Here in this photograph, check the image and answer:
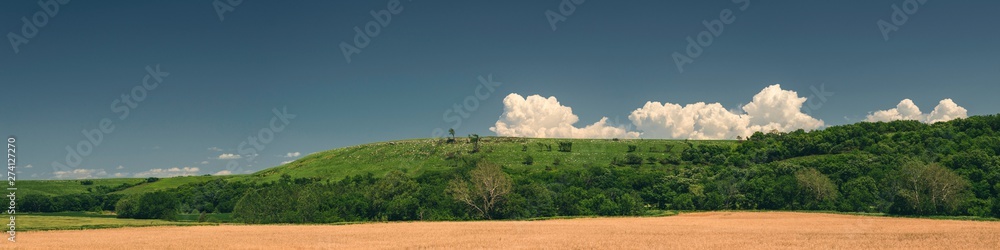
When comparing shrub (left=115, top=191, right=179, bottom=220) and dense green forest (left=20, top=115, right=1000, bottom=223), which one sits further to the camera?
shrub (left=115, top=191, right=179, bottom=220)

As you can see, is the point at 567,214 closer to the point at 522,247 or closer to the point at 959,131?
the point at 522,247

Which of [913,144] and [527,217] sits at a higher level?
[913,144]

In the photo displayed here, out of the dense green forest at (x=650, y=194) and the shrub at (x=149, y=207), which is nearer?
the dense green forest at (x=650, y=194)

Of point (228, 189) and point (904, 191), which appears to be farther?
point (228, 189)

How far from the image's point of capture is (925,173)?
341 feet

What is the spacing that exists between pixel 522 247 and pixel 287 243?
1000 inches

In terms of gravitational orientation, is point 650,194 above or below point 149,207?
below

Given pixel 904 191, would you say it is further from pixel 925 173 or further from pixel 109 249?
pixel 109 249

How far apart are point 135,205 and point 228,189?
3997cm

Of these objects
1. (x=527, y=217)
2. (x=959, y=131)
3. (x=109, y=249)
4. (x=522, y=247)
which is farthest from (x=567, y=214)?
(x=959, y=131)

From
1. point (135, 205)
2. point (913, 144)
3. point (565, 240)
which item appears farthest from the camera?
point (913, 144)

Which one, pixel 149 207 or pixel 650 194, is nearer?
pixel 149 207

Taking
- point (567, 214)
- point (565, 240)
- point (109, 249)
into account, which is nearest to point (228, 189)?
point (567, 214)

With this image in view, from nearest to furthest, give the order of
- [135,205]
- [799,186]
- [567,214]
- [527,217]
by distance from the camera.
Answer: [527,217], [567,214], [799,186], [135,205]
